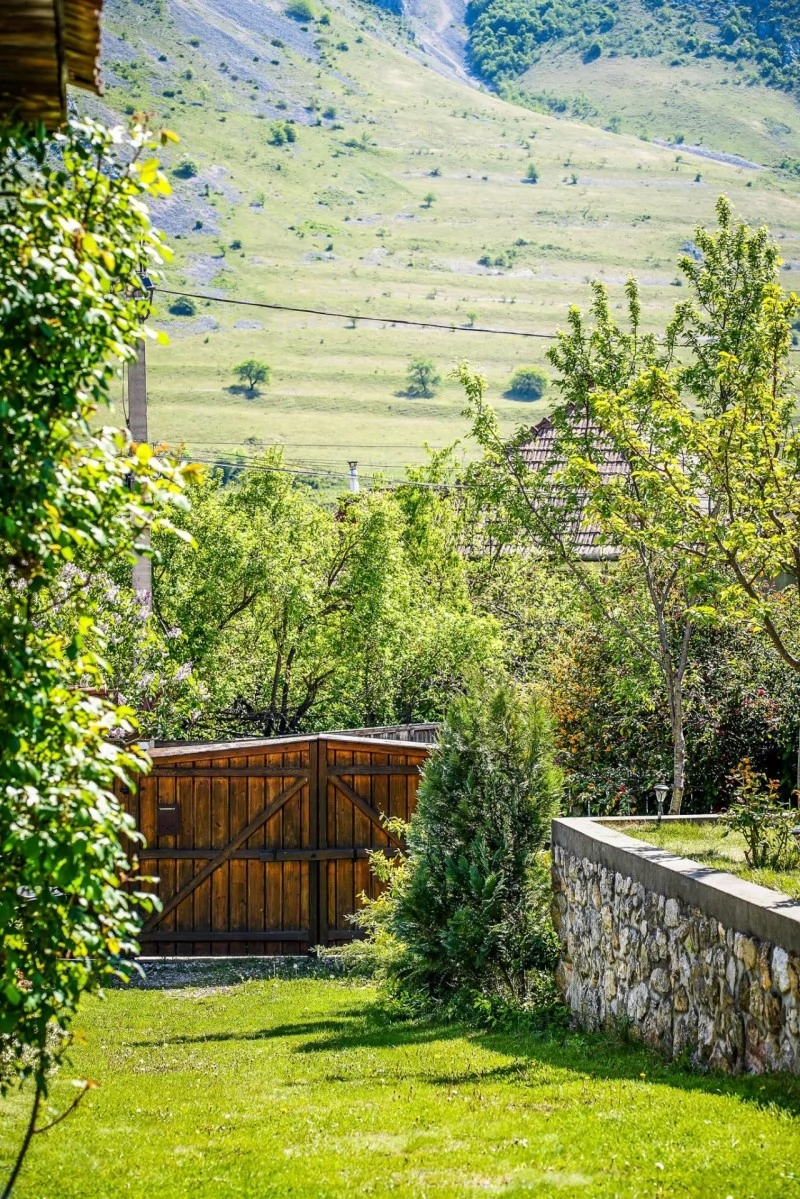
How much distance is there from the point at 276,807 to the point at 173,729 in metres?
4.21

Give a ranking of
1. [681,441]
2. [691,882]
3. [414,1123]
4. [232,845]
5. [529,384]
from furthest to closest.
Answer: [529,384]
[232,845]
[681,441]
[691,882]
[414,1123]

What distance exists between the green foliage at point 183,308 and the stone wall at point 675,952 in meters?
147

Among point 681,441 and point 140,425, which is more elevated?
point 140,425

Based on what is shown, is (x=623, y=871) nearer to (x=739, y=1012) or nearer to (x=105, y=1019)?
(x=739, y=1012)

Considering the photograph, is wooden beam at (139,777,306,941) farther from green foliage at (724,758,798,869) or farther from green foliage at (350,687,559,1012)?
green foliage at (724,758,798,869)

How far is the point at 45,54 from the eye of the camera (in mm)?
4387

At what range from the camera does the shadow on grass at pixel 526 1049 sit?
6.85m

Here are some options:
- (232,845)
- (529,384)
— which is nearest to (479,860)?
(232,845)

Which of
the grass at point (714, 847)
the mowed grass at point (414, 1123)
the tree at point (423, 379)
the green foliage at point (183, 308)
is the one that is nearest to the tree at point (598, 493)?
the grass at point (714, 847)

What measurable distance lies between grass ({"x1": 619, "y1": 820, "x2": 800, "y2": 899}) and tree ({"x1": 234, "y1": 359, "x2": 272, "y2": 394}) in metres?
132

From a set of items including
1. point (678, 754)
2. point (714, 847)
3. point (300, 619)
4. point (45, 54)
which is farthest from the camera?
point (300, 619)

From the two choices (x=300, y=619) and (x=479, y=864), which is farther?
(x=300, y=619)

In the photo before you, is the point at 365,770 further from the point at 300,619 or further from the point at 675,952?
the point at 675,952

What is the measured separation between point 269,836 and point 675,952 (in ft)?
27.0
